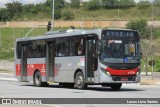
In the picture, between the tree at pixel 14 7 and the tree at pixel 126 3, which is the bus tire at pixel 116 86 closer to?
the tree at pixel 126 3

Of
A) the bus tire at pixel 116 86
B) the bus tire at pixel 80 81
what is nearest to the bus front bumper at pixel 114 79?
the bus tire at pixel 80 81

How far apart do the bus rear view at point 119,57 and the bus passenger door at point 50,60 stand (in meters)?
4.62

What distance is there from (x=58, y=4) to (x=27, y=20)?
1841cm

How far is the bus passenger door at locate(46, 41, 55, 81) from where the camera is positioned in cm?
2966

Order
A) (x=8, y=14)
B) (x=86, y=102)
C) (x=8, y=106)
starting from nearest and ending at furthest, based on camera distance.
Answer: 1. (x=8, y=106)
2. (x=86, y=102)
3. (x=8, y=14)

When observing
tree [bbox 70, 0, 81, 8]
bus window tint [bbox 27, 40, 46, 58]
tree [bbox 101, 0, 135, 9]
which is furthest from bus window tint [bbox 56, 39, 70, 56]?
tree [bbox 70, 0, 81, 8]

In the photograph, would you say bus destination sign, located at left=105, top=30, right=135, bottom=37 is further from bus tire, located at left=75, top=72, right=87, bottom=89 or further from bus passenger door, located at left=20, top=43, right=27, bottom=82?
bus passenger door, located at left=20, top=43, right=27, bottom=82

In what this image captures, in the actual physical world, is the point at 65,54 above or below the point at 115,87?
above

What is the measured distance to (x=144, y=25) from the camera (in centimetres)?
9100

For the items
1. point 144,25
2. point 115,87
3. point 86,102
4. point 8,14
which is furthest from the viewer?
point 8,14

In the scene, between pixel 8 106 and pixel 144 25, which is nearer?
pixel 8 106

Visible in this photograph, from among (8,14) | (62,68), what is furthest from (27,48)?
(8,14)

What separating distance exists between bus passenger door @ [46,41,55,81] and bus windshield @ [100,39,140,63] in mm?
5084

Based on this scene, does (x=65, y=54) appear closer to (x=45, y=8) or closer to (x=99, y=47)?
(x=99, y=47)
